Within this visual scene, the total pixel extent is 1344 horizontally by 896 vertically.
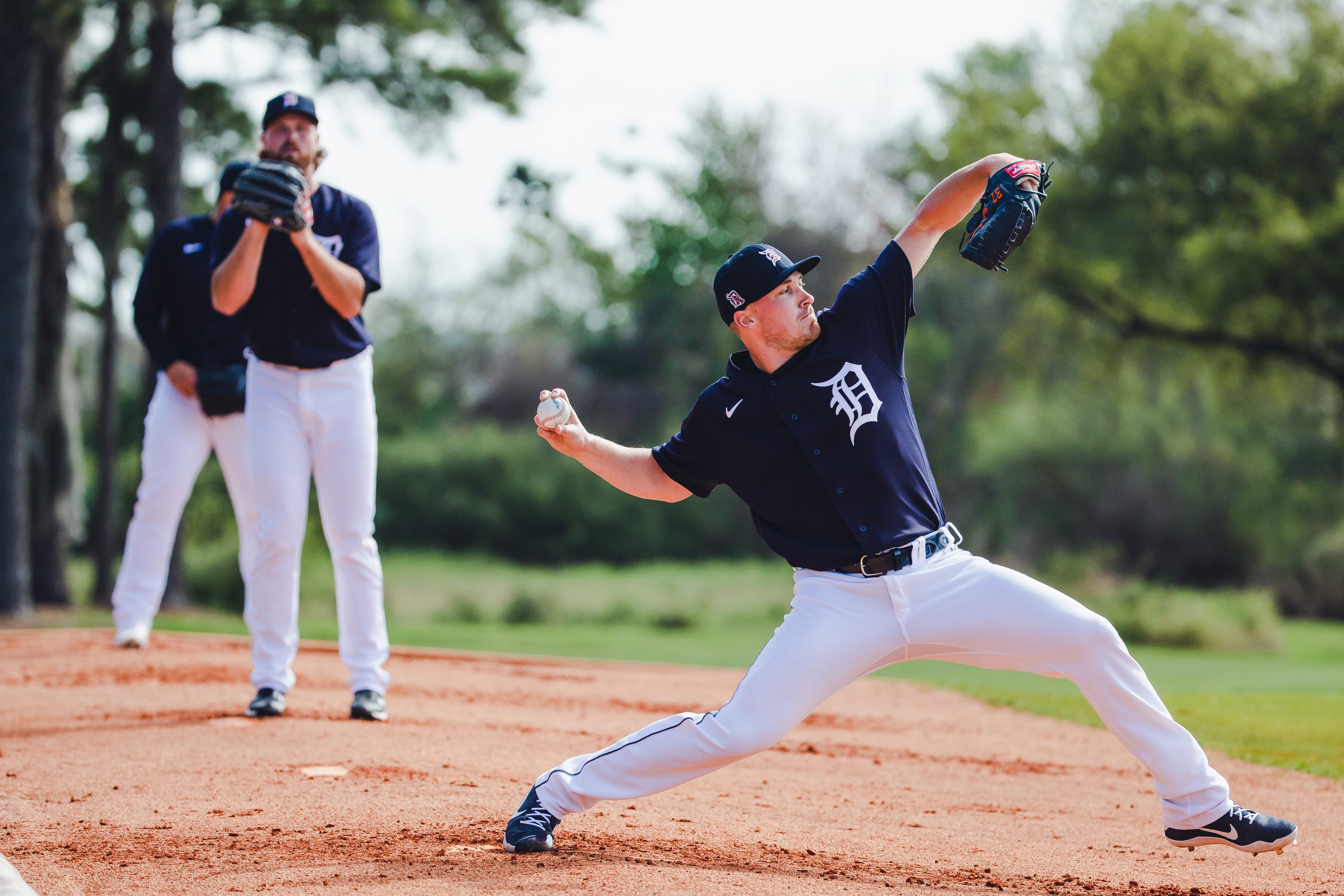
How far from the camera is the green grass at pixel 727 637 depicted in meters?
7.49

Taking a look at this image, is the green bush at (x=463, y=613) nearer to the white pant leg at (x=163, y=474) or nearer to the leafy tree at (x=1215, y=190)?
the white pant leg at (x=163, y=474)

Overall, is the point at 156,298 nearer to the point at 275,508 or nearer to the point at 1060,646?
the point at 275,508

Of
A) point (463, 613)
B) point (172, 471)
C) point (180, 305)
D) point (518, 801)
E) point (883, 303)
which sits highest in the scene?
point (180, 305)

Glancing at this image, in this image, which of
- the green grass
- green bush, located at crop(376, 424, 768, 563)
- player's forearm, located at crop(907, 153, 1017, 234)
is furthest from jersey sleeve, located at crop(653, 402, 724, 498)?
green bush, located at crop(376, 424, 768, 563)

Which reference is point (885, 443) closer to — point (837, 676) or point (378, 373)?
point (837, 676)

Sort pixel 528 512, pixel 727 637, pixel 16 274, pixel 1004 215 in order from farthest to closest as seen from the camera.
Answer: pixel 528 512
pixel 727 637
pixel 16 274
pixel 1004 215

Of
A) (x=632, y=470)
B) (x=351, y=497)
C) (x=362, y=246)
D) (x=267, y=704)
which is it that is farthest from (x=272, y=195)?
(x=267, y=704)

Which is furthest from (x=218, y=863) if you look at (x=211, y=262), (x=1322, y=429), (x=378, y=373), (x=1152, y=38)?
(x=378, y=373)

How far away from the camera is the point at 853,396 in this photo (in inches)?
150

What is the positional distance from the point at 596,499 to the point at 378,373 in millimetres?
11579

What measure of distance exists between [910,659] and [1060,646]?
1.42 ft

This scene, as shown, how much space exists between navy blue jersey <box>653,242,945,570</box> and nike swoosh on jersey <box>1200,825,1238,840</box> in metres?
1.13

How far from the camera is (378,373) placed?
4150 centimetres

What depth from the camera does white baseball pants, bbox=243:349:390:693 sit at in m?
5.51
